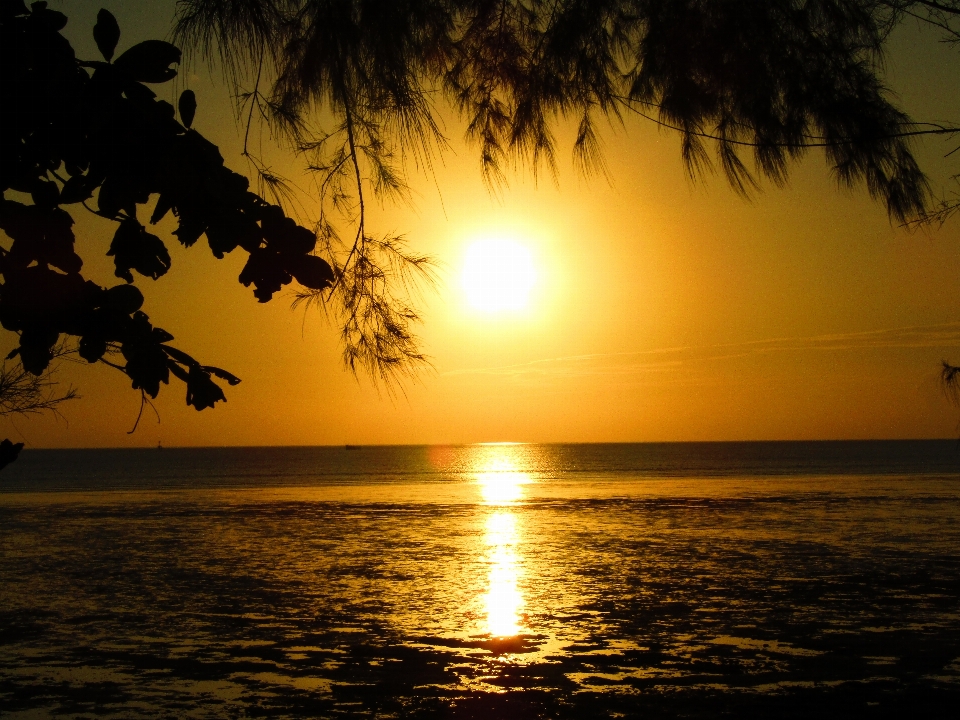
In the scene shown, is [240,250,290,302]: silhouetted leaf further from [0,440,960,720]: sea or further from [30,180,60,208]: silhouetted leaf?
[0,440,960,720]: sea

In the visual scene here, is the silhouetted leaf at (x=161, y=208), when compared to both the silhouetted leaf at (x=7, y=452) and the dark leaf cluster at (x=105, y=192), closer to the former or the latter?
the dark leaf cluster at (x=105, y=192)

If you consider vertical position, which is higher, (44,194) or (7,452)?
(44,194)

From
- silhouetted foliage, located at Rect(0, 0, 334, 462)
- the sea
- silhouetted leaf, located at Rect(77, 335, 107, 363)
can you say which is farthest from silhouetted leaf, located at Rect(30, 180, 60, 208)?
the sea

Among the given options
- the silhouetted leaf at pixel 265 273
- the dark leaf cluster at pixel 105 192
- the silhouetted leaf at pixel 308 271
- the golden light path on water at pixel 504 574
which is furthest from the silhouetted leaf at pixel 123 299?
the golden light path on water at pixel 504 574

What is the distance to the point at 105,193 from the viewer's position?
7.37 feet

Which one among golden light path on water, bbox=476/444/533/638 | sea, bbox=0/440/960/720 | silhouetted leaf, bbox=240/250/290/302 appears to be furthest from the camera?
golden light path on water, bbox=476/444/533/638

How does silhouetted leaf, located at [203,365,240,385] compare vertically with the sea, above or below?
above

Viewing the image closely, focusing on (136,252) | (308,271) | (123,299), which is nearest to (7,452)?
(123,299)

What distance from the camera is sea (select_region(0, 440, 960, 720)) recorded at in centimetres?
814

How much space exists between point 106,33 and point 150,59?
0.37ft

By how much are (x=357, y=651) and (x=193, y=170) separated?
8.57m

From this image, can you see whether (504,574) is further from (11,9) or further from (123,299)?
(11,9)

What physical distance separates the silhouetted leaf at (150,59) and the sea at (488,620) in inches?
253

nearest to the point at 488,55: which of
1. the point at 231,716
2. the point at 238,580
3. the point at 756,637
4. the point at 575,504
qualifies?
the point at 231,716
